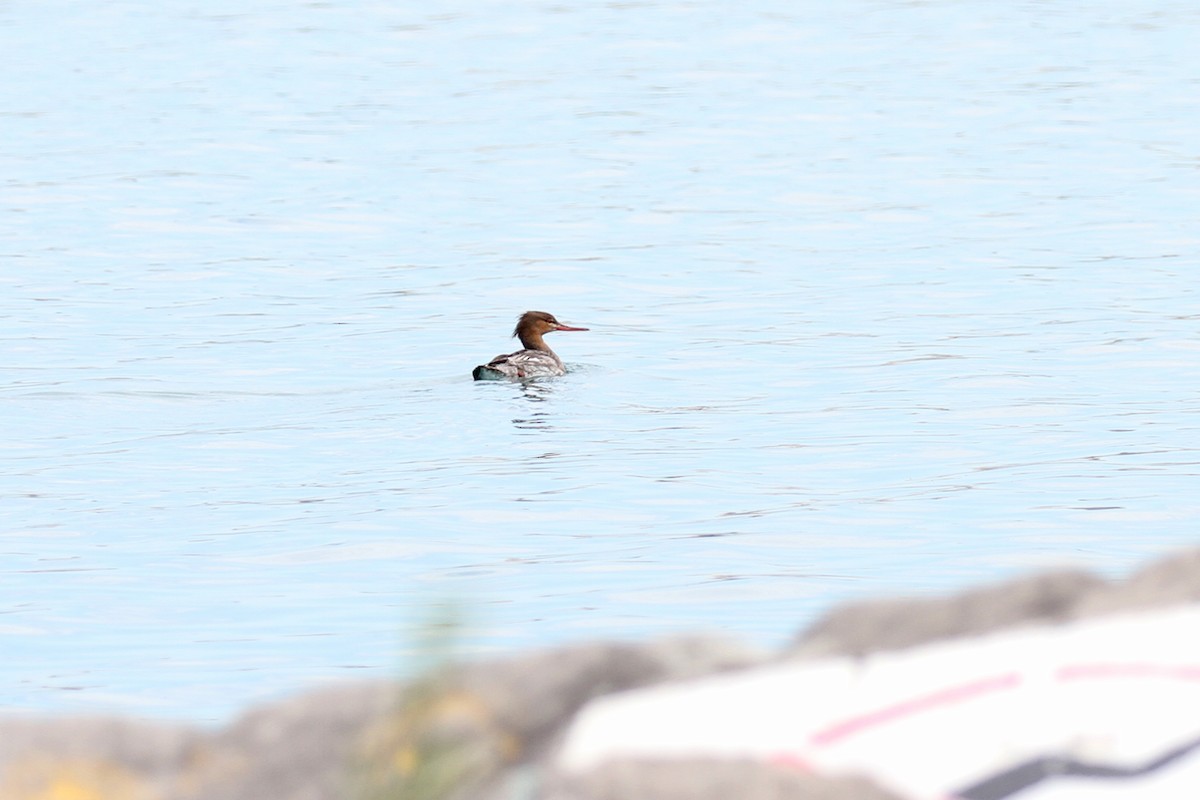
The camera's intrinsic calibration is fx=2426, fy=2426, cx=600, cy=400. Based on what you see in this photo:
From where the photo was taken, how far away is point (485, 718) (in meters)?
3.91

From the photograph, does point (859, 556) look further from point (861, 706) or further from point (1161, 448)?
point (861, 706)

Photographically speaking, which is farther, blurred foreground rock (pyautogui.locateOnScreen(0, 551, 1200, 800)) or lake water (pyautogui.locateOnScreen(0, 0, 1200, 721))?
lake water (pyautogui.locateOnScreen(0, 0, 1200, 721))

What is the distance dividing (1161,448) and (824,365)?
4367 mm

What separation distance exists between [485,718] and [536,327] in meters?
16.4

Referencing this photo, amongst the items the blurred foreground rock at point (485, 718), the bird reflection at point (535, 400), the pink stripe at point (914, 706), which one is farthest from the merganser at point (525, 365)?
the pink stripe at point (914, 706)

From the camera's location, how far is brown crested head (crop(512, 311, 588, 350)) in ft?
66.0

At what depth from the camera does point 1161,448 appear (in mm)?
15547

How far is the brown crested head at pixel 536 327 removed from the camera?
66.0 feet

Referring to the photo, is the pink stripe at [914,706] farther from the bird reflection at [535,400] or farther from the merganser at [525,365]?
the merganser at [525,365]

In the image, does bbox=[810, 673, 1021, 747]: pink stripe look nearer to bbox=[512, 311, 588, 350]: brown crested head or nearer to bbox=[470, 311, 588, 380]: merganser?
bbox=[470, 311, 588, 380]: merganser

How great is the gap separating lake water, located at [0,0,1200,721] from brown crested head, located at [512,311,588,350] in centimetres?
47

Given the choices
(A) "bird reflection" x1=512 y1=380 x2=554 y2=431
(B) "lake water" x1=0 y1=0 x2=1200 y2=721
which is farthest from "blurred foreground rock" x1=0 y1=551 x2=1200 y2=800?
(A) "bird reflection" x1=512 y1=380 x2=554 y2=431

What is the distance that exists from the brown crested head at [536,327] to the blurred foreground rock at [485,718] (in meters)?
16.0

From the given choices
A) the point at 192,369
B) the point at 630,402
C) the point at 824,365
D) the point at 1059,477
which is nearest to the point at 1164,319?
the point at 824,365
